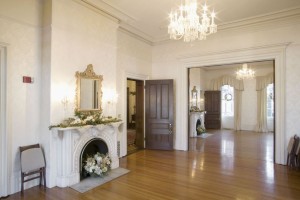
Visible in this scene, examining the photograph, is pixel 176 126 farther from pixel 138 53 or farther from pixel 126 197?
pixel 126 197

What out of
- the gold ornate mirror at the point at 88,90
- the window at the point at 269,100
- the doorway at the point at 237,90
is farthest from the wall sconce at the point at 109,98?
the window at the point at 269,100

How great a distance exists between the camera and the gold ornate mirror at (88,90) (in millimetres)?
3929

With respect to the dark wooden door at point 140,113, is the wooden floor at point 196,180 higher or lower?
lower

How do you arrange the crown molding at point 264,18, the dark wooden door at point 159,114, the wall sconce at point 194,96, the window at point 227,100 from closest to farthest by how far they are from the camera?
the crown molding at point 264,18 → the dark wooden door at point 159,114 → the wall sconce at point 194,96 → the window at point 227,100

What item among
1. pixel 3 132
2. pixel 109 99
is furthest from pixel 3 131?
pixel 109 99

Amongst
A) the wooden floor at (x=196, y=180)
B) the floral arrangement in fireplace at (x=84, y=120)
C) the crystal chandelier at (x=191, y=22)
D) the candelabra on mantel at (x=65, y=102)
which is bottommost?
the wooden floor at (x=196, y=180)

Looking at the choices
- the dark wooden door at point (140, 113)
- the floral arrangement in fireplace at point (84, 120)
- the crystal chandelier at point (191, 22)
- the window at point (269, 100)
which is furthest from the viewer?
the window at point (269, 100)

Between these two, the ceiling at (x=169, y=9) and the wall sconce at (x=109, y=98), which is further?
the wall sconce at (x=109, y=98)

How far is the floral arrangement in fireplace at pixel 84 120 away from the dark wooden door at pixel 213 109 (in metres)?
7.95

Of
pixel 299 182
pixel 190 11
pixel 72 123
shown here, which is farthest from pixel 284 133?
pixel 72 123

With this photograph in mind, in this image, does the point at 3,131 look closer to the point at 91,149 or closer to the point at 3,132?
the point at 3,132

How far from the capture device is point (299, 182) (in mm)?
3703

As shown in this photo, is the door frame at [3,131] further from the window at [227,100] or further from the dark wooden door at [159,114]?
the window at [227,100]

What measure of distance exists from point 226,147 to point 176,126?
75.0 inches
